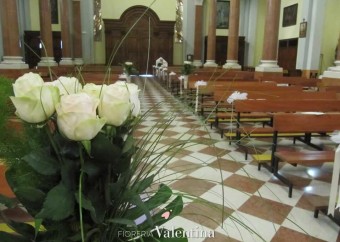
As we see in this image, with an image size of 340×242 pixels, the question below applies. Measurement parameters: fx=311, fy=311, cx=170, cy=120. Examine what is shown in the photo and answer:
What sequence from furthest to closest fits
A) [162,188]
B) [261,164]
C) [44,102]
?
[261,164], [162,188], [44,102]

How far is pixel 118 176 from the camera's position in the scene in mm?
728

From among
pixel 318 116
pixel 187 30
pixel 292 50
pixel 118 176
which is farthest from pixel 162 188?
pixel 187 30

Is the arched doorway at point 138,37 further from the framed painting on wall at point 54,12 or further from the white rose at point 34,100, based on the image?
the white rose at point 34,100

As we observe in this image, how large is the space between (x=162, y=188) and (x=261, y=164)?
3217 millimetres

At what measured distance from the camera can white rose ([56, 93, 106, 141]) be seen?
1.90ft

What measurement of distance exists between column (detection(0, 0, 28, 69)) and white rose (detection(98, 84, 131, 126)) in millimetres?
8843

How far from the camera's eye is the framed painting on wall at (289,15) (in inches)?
549

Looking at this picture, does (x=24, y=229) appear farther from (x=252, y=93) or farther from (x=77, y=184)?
(x=252, y=93)

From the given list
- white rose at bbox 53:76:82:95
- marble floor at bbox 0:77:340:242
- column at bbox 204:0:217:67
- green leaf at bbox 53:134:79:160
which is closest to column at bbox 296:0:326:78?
column at bbox 204:0:217:67

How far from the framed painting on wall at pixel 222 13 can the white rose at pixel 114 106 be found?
1888 cm

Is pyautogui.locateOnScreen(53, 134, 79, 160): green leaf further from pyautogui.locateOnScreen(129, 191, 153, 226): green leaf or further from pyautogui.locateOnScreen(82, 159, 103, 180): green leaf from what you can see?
pyautogui.locateOnScreen(129, 191, 153, 226): green leaf

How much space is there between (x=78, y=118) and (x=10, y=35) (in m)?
9.12

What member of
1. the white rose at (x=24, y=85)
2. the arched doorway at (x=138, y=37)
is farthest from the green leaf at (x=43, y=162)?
the arched doorway at (x=138, y=37)

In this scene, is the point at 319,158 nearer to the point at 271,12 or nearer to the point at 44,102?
the point at 44,102
